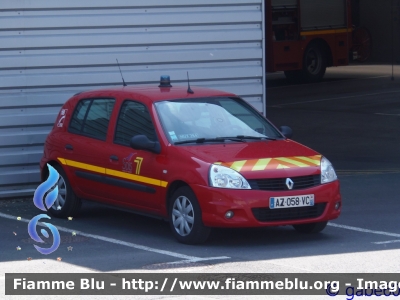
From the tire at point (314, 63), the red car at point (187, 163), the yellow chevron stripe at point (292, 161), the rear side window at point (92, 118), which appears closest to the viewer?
the red car at point (187, 163)

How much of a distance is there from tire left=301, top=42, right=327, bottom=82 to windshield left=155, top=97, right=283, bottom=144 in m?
19.8

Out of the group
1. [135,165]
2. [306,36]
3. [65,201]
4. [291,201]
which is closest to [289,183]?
[291,201]

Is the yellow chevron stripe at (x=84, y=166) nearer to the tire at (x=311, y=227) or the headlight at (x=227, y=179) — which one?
the headlight at (x=227, y=179)

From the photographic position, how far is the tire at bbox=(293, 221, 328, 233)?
9.60m

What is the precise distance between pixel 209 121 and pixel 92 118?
5.00ft

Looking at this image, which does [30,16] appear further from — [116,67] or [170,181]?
[170,181]

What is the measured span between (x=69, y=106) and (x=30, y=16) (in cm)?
188

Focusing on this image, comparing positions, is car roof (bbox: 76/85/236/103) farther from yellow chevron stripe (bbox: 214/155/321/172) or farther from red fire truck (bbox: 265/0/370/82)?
red fire truck (bbox: 265/0/370/82)

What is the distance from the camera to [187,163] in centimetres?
911

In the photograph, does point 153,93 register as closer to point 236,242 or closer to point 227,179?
point 227,179

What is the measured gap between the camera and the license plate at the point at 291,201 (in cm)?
894

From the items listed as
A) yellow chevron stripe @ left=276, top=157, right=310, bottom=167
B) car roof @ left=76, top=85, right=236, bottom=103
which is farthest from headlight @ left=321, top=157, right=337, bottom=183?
car roof @ left=76, top=85, right=236, bottom=103

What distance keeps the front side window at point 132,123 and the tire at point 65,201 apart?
1.04 m

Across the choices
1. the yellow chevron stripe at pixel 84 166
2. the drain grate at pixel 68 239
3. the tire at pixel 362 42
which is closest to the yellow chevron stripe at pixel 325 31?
the tire at pixel 362 42
